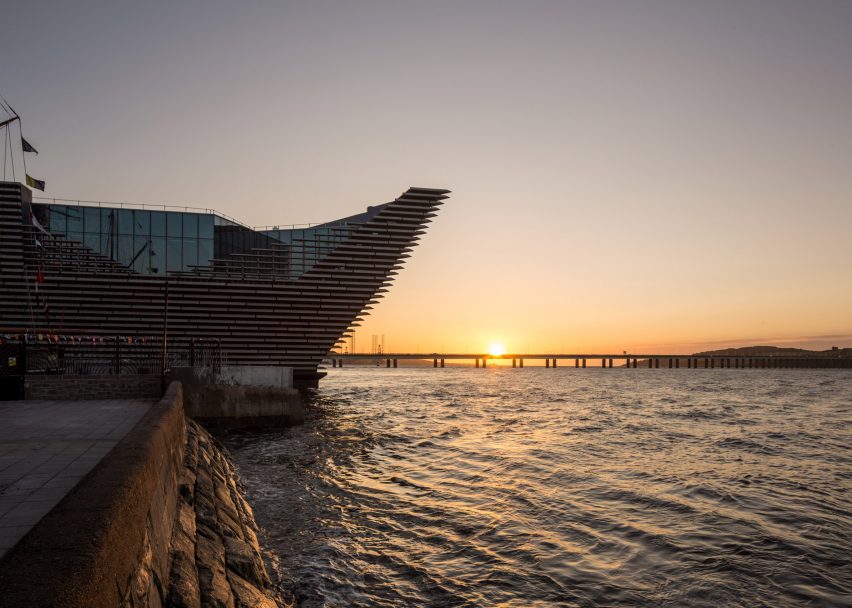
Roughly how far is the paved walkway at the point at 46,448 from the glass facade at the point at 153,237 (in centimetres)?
2370

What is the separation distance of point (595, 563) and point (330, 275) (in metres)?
28.6

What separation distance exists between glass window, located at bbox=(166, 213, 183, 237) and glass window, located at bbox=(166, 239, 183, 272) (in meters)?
0.48

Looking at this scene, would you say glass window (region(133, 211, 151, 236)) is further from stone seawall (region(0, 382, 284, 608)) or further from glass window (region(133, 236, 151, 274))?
stone seawall (region(0, 382, 284, 608))

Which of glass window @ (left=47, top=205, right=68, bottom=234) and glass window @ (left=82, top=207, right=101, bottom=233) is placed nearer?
glass window @ (left=47, top=205, right=68, bottom=234)

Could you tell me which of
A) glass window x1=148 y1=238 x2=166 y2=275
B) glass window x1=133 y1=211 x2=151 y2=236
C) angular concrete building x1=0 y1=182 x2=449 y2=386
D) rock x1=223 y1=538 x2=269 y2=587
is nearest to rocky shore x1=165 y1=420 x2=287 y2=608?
rock x1=223 y1=538 x2=269 y2=587

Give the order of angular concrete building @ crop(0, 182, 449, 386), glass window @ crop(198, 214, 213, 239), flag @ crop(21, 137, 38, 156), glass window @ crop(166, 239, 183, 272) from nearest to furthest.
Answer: flag @ crop(21, 137, 38, 156) → angular concrete building @ crop(0, 182, 449, 386) → glass window @ crop(166, 239, 183, 272) → glass window @ crop(198, 214, 213, 239)

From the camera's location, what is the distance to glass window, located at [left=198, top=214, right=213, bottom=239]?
37969mm

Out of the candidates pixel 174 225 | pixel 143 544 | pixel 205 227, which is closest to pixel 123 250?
pixel 174 225

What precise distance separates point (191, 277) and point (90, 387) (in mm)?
18676

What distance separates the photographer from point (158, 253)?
36.8m

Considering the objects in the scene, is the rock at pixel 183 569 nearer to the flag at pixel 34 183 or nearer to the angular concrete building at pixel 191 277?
the flag at pixel 34 183

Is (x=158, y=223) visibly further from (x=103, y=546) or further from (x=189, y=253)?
(x=103, y=546)

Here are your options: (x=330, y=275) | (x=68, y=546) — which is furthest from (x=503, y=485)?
(x=330, y=275)

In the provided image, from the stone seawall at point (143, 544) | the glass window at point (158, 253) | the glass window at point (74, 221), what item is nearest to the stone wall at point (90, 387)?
the stone seawall at point (143, 544)
